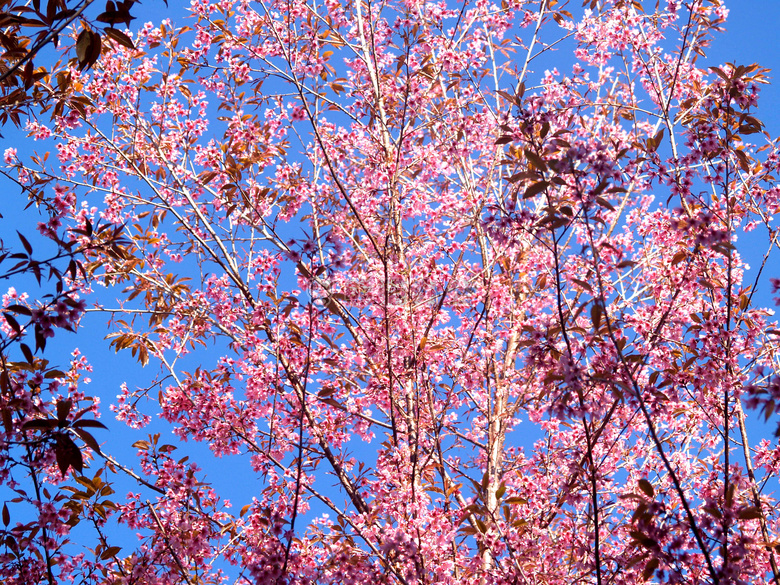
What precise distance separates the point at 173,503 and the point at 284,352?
1038mm

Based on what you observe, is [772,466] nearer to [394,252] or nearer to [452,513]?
[452,513]

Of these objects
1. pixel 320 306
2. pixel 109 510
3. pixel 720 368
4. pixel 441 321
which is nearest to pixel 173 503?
pixel 109 510

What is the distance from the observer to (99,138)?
16.3ft

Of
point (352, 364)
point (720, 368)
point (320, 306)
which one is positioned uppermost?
point (352, 364)

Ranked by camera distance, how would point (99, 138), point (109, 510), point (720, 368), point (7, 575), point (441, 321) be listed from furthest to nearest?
point (99, 138) → point (441, 321) → point (109, 510) → point (720, 368) → point (7, 575)

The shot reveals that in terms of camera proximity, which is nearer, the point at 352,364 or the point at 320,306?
the point at 320,306

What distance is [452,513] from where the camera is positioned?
3.40 metres

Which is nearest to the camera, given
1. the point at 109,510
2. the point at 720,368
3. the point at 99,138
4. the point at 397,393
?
the point at 720,368

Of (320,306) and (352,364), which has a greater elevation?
(352,364)

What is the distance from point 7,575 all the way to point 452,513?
220 centimetres

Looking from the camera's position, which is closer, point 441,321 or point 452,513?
point 452,513

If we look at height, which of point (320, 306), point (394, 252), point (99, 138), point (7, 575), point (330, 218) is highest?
point (99, 138)

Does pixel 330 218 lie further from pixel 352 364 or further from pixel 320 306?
pixel 320 306

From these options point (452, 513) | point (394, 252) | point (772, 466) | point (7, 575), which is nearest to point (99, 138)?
point (394, 252)
